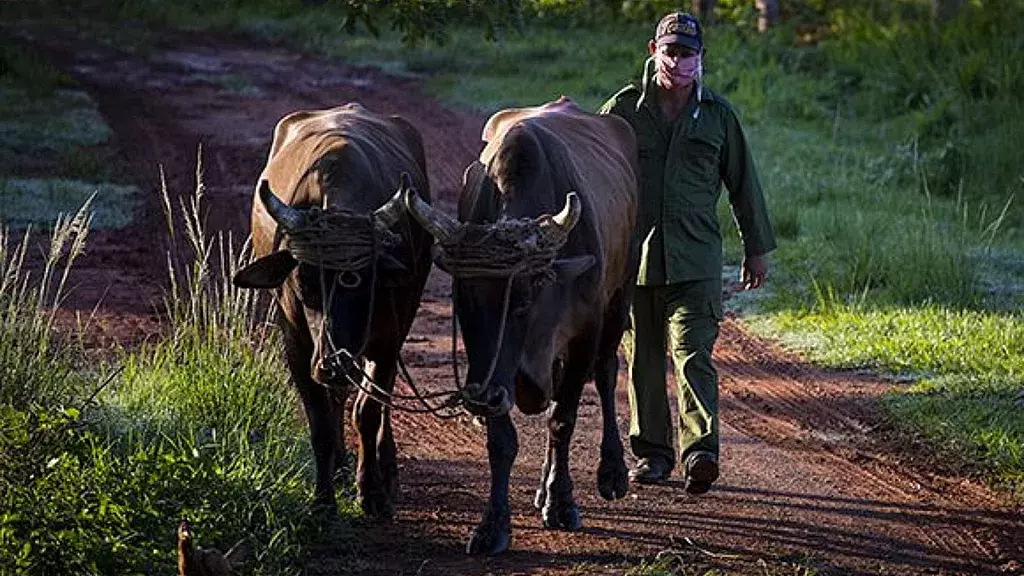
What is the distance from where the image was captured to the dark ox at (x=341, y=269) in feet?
24.0

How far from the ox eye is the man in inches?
60.4

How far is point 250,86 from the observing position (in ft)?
79.1

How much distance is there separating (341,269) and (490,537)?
1207mm

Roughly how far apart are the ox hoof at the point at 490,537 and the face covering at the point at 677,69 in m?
2.11

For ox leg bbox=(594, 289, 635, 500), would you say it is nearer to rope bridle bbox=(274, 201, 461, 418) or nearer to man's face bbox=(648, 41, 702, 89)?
man's face bbox=(648, 41, 702, 89)

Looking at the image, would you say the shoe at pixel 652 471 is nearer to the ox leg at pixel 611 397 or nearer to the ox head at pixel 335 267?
the ox leg at pixel 611 397

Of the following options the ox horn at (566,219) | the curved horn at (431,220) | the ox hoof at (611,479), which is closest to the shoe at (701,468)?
the ox hoof at (611,479)

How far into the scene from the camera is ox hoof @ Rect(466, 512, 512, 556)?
736cm

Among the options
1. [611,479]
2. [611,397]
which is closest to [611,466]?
[611,479]

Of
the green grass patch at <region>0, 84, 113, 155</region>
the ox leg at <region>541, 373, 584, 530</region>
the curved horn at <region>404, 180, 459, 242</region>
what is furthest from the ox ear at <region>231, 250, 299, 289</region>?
the green grass patch at <region>0, 84, 113, 155</region>

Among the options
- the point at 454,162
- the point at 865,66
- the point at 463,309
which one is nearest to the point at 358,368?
the point at 463,309

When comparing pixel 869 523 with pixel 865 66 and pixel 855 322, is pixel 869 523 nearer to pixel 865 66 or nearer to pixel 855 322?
pixel 855 322

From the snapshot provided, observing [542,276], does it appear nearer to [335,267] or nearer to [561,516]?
[335,267]

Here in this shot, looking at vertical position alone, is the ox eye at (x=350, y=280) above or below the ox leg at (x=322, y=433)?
above
